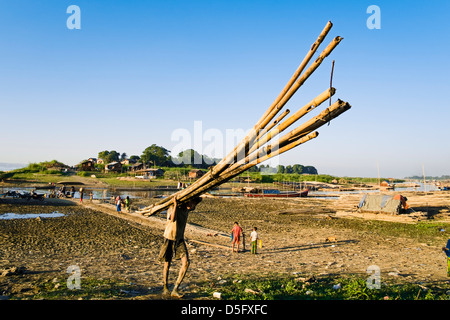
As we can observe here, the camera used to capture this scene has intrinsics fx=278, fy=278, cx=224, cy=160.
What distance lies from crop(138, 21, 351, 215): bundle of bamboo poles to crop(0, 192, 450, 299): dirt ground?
3.45 metres

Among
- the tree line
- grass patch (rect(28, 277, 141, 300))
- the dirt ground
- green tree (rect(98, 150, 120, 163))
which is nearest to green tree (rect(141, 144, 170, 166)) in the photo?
the tree line

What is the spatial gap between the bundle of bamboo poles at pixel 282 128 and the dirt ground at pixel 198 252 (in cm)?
345

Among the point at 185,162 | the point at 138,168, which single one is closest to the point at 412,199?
the point at 138,168

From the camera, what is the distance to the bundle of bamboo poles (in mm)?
3787

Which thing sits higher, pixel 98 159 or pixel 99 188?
pixel 98 159

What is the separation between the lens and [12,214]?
77.5 ft

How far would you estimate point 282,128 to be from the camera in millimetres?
4434

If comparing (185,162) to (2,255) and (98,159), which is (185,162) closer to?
(98,159)

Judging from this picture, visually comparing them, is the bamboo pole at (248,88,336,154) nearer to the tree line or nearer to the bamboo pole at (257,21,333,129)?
the bamboo pole at (257,21,333,129)

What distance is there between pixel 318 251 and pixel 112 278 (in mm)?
9305

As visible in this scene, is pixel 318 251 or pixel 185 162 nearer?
pixel 318 251

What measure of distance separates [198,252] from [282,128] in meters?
9.60

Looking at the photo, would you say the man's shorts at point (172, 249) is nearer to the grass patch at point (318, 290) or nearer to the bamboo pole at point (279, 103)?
the grass patch at point (318, 290)

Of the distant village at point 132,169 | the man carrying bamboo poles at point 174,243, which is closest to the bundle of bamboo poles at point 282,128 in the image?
the man carrying bamboo poles at point 174,243
